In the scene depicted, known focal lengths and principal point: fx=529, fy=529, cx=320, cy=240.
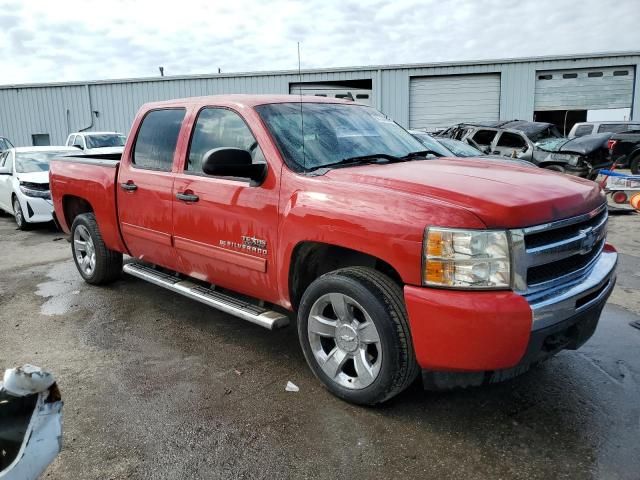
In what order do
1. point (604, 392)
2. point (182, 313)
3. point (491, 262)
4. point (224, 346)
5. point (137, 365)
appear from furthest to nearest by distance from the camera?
point (182, 313) → point (224, 346) → point (137, 365) → point (604, 392) → point (491, 262)

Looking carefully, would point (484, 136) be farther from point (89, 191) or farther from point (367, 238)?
point (367, 238)

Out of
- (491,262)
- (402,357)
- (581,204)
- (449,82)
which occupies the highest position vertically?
(449,82)

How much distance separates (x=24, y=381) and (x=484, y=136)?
14.7 meters

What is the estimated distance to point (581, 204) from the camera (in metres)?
2.86

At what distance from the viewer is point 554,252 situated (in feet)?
8.70

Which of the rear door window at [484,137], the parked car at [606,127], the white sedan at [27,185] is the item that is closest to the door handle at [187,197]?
the white sedan at [27,185]

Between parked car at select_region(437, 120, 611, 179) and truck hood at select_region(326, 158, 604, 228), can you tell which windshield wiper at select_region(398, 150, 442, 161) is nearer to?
truck hood at select_region(326, 158, 604, 228)

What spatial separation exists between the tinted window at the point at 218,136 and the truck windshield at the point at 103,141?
13632 millimetres

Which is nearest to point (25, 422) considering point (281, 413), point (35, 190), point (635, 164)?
point (281, 413)

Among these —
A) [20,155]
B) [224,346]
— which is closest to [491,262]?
[224,346]

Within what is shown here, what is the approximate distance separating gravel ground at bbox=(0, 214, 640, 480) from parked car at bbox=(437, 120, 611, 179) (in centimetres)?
877

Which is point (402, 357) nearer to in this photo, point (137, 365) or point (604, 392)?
point (604, 392)

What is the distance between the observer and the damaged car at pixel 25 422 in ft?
4.95

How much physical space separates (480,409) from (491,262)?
1.04 m
